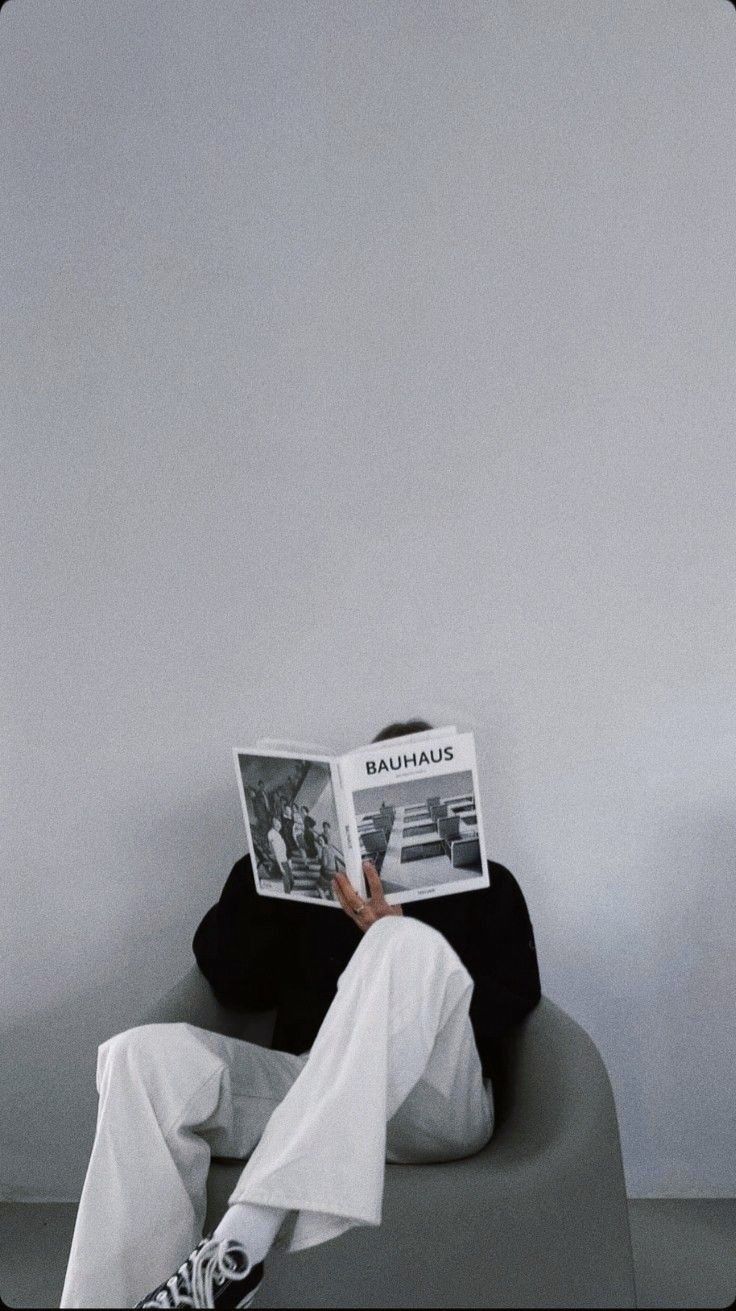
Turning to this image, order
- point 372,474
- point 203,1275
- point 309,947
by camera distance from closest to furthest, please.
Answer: point 203,1275
point 309,947
point 372,474

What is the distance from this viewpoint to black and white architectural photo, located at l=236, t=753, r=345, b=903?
84.7 inches

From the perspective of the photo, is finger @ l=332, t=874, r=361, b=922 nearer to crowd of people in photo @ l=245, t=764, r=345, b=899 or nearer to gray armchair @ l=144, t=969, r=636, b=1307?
crowd of people in photo @ l=245, t=764, r=345, b=899

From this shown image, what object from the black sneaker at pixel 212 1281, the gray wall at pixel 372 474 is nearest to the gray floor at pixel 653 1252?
the gray wall at pixel 372 474

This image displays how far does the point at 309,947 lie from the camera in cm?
237

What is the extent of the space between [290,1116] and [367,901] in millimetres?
461

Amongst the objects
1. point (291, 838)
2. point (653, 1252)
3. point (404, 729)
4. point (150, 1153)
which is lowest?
point (653, 1252)

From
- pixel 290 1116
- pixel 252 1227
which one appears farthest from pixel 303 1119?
pixel 252 1227

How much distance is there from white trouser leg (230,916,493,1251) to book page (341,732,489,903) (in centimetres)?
22

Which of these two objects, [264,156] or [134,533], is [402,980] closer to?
[134,533]

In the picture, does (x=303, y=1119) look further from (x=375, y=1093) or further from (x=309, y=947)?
(x=309, y=947)

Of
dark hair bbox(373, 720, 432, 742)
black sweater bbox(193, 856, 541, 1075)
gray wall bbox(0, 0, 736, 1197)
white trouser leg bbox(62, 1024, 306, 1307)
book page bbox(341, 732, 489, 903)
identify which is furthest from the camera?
gray wall bbox(0, 0, 736, 1197)

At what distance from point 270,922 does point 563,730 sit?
28.5 inches

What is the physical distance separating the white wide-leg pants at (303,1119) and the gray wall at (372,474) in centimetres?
79

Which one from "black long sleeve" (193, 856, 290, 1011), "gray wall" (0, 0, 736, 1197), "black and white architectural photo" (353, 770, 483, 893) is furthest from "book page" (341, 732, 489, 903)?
"gray wall" (0, 0, 736, 1197)
